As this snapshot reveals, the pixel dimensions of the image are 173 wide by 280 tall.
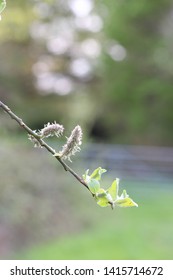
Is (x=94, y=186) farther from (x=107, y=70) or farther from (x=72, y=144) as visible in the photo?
(x=107, y=70)

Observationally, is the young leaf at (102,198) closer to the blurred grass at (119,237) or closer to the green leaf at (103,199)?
the green leaf at (103,199)

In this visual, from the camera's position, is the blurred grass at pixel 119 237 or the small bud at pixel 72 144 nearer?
the small bud at pixel 72 144

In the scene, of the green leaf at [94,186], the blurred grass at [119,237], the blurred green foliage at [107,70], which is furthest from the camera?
the blurred green foliage at [107,70]

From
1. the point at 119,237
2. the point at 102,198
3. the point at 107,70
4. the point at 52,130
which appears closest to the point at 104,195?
the point at 102,198

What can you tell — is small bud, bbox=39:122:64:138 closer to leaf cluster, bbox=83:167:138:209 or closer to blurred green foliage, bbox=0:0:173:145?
leaf cluster, bbox=83:167:138:209

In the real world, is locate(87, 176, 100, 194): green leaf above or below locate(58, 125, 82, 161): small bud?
below

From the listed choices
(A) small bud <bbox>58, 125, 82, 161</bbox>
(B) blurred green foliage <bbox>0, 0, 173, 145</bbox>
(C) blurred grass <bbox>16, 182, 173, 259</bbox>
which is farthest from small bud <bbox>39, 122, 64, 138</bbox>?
(B) blurred green foliage <bbox>0, 0, 173, 145</bbox>

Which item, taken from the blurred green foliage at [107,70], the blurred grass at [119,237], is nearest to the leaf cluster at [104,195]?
the blurred grass at [119,237]
